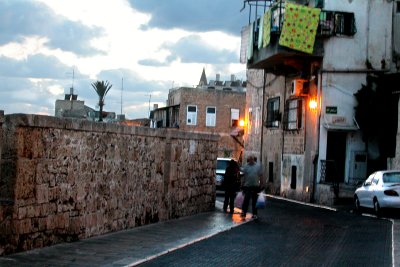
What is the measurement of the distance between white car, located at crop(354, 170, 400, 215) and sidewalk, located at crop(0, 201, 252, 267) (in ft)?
20.7

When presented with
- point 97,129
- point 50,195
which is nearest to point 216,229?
point 97,129

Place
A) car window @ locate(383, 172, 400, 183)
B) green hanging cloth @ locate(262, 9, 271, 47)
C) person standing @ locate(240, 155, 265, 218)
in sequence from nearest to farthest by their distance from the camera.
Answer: person standing @ locate(240, 155, 265, 218) → car window @ locate(383, 172, 400, 183) → green hanging cloth @ locate(262, 9, 271, 47)

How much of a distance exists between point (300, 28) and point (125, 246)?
66.6 feet

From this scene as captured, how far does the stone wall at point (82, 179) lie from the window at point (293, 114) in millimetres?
16294

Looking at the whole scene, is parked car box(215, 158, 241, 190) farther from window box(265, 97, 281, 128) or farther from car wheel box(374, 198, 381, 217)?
car wheel box(374, 198, 381, 217)

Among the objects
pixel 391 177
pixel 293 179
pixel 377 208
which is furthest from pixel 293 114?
pixel 377 208

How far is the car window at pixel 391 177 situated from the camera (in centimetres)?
2319

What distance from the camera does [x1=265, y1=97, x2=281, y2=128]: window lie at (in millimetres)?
39172

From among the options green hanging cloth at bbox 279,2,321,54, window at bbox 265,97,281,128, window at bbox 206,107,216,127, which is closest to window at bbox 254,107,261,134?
window at bbox 265,97,281,128

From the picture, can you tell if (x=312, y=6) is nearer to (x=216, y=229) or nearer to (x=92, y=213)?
(x=216, y=229)

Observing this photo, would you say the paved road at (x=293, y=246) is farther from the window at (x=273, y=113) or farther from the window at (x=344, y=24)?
the window at (x=273, y=113)

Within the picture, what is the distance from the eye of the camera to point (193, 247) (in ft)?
43.6

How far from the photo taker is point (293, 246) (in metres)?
13.9

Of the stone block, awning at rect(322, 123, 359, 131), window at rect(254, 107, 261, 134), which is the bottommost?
the stone block
